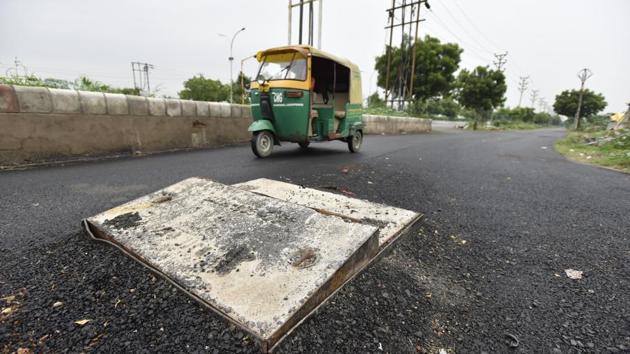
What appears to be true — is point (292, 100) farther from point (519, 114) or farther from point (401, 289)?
point (519, 114)

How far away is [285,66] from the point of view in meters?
5.59

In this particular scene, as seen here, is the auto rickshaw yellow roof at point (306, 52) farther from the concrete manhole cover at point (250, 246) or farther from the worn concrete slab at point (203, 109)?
the concrete manhole cover at point (250, 246)

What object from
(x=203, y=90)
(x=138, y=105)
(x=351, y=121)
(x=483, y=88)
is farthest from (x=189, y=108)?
(x=203, y=90)

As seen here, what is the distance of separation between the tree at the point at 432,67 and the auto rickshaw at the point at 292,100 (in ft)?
79.9

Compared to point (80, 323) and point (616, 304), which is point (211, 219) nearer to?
point (80, 323)

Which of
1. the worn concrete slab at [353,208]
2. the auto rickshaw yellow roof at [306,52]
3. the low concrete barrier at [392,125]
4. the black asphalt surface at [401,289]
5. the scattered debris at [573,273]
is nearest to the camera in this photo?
the black asphalt surface at [401,289]

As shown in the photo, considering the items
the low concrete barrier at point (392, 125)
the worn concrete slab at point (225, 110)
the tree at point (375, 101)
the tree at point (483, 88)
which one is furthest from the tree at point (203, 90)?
the worn concrete slab at point (225, 110)

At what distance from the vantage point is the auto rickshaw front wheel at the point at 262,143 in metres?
5.47

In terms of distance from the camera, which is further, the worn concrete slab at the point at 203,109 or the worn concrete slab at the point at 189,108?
the worn concrete slab at the point at 203,109

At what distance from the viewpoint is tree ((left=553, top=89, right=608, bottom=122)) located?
165ft

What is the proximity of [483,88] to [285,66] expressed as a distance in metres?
32.1

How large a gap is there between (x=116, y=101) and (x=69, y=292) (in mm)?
4794

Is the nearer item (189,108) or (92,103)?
(92,103)

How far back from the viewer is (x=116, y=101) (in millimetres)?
5184
